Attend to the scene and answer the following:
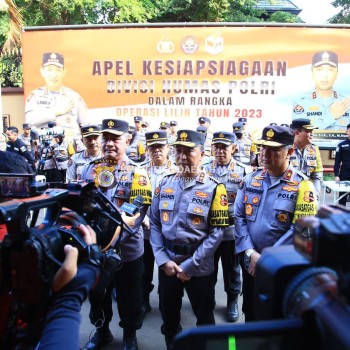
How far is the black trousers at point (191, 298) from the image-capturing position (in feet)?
8.38

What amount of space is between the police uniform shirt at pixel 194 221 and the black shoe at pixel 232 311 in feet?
3.50

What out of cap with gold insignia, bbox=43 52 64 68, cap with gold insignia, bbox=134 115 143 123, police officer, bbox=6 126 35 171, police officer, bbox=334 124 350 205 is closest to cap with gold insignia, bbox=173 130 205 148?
police officer, bbox=334 124 350 205

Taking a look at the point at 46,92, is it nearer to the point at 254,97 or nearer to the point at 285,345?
the point at 254,97

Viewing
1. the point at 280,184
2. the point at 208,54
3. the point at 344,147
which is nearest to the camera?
the point at 280,184

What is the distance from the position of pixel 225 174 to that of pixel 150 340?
5.95 feet

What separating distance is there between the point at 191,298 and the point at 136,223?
25.5 inches

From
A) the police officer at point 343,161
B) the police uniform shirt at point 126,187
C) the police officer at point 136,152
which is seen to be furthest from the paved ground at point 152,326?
the police officer at point 343,161

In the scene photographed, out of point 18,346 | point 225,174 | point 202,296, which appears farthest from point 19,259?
point 225,174

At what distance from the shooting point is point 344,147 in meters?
7.09

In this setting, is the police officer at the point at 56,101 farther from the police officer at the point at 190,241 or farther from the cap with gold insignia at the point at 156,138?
the police officer at the point at 190,241

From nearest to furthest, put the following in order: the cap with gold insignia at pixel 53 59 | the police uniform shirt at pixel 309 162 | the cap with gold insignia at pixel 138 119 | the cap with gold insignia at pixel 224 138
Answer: the cap with gold insignia at pixel 224 138 → the police uniform shirt at pixel 309 162 → the cap with gold insignia at pixel 138 119 → the cap with gold insignia at pixel 53 59

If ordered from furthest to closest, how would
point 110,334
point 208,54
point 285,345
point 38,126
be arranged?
point 38,126
point 208,54
point 110,334
point 285,345

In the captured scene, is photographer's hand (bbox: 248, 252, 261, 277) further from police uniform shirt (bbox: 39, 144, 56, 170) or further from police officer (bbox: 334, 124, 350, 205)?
police uniform shirt (bbox: 39, 144, 56, 170)

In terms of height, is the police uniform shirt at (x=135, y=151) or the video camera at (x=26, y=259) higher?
the police uniform shirt at (x=135, y=151)
